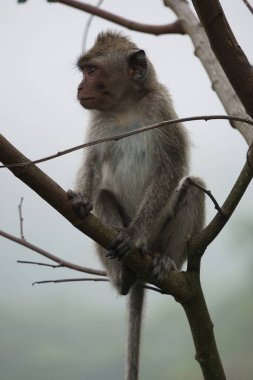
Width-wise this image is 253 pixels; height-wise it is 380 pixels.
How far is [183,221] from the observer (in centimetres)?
603

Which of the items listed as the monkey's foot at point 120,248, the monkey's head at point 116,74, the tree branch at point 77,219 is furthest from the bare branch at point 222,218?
the monkey's head at point 116,74

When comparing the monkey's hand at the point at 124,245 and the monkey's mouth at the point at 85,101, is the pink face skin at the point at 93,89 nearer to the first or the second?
the monkey's mouth at the point at 85,101

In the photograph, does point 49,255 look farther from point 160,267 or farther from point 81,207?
point 81,207

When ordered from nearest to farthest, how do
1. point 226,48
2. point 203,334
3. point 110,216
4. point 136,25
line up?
1. point 226,48
2. point 203,334
3. point 110,216
4. point 136,25

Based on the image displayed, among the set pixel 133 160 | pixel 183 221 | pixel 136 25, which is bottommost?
pixel 183 221

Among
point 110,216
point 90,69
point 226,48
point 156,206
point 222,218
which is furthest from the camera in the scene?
point 90,69

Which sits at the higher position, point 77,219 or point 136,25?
point 136,25

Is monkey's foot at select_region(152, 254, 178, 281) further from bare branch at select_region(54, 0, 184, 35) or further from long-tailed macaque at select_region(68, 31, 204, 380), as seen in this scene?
bare branch at select_region(54, 0, 184, 35)

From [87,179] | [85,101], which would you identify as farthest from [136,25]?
[87,179]

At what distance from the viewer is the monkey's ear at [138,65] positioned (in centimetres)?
632

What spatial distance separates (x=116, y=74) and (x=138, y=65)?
0.24m

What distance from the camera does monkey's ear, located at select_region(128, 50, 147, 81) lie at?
632cm

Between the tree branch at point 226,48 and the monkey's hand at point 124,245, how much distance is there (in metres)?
1.49

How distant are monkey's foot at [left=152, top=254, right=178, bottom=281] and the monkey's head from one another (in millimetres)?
1694
